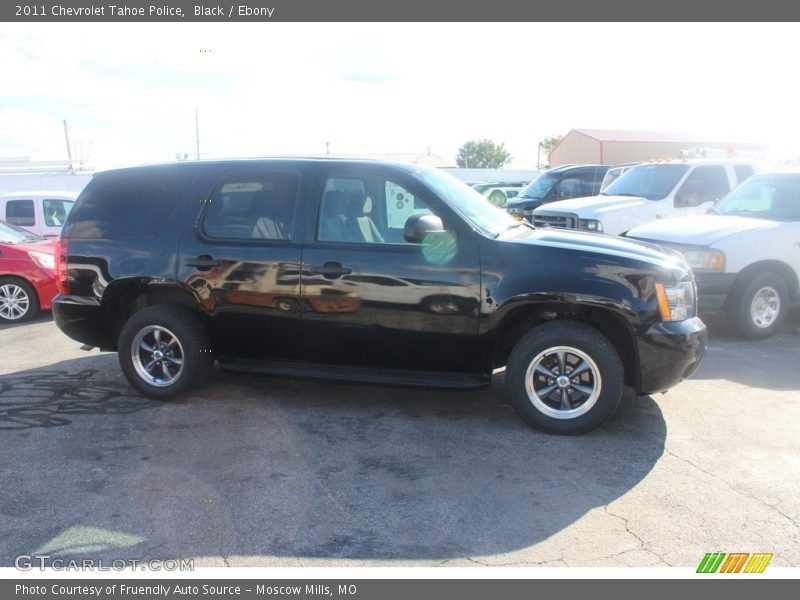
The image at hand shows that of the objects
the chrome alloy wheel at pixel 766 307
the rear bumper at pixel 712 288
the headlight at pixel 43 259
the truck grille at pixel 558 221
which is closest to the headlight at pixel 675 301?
the rear bumper at pixel 712 288

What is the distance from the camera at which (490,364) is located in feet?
16.1

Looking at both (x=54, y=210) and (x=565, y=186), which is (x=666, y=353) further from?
(x=565, y=186)

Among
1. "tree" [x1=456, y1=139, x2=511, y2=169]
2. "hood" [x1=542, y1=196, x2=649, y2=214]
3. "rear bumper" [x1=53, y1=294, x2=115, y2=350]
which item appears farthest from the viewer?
"tree" [x1=456, y1=139, x2=511, y2=169]

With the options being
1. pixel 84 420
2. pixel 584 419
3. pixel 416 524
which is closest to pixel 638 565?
pixel 416 524

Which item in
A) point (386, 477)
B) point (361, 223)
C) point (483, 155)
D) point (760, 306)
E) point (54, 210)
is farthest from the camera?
point (483, 155)

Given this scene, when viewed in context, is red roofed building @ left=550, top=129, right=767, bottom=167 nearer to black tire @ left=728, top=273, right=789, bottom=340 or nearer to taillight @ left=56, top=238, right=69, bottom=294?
black tire @ left=728, top=273, right=789, bottom=340

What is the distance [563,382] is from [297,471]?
1.95 metres

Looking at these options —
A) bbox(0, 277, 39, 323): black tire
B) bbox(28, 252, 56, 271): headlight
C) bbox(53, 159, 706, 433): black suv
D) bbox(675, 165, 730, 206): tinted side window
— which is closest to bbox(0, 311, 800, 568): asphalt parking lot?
bbox(53, 159, 706, 433): black suv

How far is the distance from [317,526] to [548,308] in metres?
2.28

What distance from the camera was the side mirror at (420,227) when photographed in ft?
15.2

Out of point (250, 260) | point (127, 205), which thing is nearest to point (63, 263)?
point (127, 205)

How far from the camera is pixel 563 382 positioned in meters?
4.74

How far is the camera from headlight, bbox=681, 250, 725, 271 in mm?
7332

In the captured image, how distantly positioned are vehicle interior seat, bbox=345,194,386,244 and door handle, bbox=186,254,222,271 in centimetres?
108
